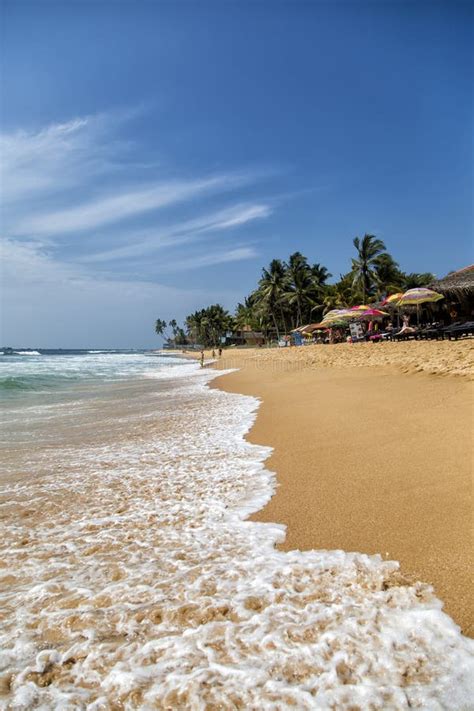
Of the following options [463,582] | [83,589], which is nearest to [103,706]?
[83,589]

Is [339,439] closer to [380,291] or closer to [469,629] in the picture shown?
[469,629]

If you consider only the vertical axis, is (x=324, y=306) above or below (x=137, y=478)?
above

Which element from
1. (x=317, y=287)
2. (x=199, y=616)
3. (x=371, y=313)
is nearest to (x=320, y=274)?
(x=317, y=287)

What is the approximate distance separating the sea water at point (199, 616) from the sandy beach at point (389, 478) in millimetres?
209

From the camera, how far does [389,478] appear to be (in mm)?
3953

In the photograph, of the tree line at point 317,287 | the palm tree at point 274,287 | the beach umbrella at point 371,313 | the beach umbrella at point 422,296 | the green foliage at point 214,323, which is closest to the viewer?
the beach umbrella at point 422,296

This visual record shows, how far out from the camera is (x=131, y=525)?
11.3 feet

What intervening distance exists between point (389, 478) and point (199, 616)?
249 centimetres

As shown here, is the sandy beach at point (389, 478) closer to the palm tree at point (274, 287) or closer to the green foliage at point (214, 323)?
the palm tree at point (274, 287)

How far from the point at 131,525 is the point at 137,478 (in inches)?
53.5

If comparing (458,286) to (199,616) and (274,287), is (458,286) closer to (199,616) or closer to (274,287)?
(199,616)

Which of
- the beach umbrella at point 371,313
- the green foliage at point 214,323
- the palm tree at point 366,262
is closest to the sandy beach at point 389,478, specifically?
the beach umbrella at point 371,313

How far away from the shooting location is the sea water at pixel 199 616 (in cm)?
170

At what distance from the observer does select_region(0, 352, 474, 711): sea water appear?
5.59 ft
